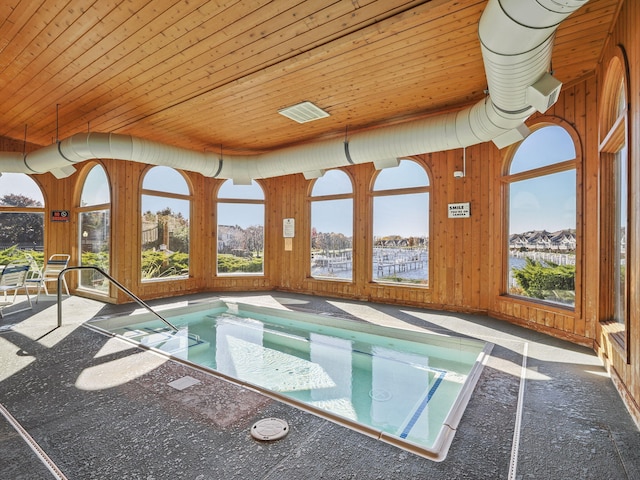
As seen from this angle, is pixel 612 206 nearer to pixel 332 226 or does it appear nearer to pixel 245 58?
pixel 245 58

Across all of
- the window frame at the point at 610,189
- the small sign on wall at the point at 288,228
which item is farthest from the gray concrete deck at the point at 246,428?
the small sign on wall at the point at 288,228

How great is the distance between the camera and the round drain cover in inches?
74.0

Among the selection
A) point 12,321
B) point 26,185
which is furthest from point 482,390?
point 26,185

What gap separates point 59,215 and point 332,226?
18.0ft

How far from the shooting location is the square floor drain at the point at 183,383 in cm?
254

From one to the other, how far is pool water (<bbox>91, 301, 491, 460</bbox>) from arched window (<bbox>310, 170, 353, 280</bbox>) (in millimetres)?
1747

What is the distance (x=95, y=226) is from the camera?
21.4ft

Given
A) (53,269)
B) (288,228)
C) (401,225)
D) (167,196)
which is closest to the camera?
(401,225)

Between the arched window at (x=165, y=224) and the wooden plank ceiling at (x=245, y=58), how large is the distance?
160 centimetres

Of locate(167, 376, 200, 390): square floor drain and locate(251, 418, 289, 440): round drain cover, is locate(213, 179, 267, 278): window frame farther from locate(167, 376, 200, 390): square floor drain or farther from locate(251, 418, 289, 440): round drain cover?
locate(251, 418, 289, 440): round drain cover

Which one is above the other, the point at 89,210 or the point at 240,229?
the point at 89,210

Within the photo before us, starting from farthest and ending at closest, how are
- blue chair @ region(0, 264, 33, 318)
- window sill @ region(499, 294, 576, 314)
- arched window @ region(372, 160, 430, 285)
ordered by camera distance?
arched window @ region(372, 160, 430, 285) → blue chair @ region(0, 264, 33, 318) → window sill @ region(499, 294, 576, 314)

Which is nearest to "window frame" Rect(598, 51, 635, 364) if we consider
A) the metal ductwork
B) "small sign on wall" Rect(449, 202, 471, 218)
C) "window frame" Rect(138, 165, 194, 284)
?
the metal ductwork

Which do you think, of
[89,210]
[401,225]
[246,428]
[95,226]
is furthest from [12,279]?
Result: [401,225]
